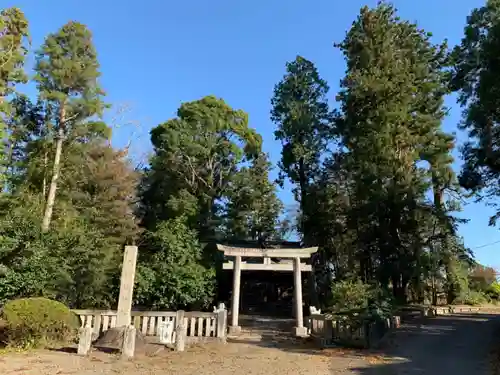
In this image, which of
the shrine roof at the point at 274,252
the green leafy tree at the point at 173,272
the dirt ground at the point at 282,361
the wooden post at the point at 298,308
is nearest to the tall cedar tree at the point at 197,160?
the green leafy tree at the point at 173,272

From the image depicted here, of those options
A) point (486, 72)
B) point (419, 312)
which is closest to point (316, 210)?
point (419, 312)

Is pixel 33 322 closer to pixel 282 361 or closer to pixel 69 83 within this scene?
pixel 282 361

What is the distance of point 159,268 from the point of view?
16.5 m

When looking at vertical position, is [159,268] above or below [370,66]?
below

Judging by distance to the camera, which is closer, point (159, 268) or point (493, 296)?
point (159, 268)

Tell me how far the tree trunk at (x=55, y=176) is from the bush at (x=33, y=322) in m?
5.18

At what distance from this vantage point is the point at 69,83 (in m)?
15.8

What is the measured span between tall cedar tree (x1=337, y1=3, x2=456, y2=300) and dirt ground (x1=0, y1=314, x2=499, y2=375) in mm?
7790

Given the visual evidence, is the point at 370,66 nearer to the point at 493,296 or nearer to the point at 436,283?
the point at 436,283

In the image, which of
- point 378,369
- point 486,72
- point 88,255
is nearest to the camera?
point 378,369

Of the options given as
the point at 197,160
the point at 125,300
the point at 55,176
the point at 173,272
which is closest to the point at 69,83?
the point at 55,176

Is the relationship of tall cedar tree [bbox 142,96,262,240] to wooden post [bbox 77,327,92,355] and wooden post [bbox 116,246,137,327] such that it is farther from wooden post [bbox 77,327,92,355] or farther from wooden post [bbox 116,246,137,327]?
wooden post [bbox 77,327,92,355]

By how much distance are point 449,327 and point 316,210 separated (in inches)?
375

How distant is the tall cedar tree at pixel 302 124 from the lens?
21891mm
